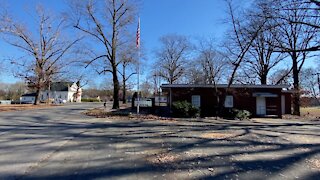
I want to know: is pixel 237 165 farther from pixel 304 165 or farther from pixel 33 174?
pixel 33 174

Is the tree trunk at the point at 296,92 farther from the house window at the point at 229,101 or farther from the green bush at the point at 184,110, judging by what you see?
the green bush at the point at 184,110

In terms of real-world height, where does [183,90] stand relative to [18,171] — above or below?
above

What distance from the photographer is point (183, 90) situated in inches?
1034

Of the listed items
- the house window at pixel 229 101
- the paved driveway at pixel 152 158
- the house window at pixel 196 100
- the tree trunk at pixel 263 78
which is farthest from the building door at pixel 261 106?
the paved driveway at pixel 152 158

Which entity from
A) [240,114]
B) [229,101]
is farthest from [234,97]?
[240,114]

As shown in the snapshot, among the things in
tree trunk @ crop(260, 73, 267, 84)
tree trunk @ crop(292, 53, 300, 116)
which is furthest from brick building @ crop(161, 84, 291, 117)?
tree trunk @ crop(260, 73, 267, 84)

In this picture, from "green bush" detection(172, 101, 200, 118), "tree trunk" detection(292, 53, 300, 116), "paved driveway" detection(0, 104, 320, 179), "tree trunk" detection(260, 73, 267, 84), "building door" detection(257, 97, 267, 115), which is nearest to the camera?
"paved driveway" detection(0, 104, 320, 179)

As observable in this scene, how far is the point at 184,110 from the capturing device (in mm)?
23625

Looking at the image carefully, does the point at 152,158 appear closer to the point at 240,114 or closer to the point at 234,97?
the point at 240,114

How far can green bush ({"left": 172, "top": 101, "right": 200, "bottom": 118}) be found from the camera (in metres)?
23.7

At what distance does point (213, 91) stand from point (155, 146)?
18.5 meters

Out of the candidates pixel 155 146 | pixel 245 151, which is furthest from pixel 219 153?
pixel 155 146

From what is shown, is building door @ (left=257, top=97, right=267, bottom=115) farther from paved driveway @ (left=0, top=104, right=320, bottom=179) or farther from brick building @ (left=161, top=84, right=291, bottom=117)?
paved driveway @ (left=0, top=104, right=320, bottom=179)

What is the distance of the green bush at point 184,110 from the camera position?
23656mm
